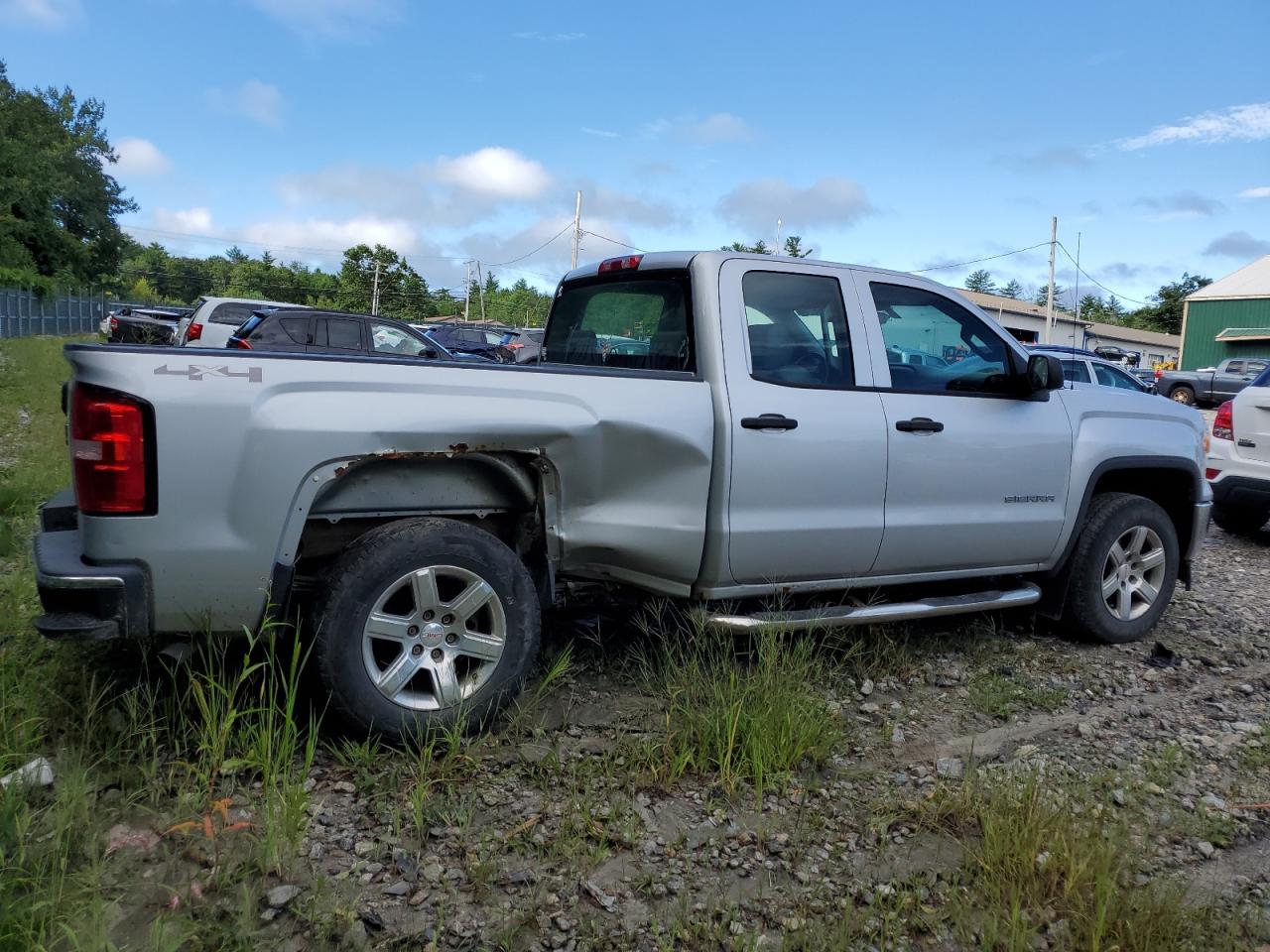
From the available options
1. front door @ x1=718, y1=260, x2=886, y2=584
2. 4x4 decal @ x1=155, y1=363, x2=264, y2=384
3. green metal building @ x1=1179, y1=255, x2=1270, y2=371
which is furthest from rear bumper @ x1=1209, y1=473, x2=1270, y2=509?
green metal building @ x1=1179, y1=255, x2=1270, y2=371

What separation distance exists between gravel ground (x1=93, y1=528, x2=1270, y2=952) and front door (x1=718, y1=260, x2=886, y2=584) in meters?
0.72

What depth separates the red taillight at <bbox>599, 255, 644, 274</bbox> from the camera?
4738mm

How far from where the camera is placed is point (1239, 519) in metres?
9.15

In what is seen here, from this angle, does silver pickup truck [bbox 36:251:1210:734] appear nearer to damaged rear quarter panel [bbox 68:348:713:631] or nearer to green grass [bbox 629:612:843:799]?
damaged rear quarter panel [bbox 68:348:713:631]

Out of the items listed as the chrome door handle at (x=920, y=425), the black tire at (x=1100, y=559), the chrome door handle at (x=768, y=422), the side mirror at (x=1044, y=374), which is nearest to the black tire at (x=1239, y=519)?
the black tire at (x=1100, y=559)

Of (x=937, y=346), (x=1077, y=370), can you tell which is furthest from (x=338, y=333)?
(x=937, y=346)

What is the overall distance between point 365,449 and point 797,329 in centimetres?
203

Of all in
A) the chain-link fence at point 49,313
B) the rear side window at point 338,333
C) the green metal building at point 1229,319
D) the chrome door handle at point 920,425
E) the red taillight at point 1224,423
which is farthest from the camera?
the green metal building at point 1229,319

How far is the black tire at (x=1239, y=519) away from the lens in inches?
348

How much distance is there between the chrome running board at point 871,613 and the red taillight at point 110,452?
2.16 metres

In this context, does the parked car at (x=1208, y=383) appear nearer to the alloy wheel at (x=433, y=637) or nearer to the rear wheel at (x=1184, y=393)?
the rear wheel at (x=1184, y=393)

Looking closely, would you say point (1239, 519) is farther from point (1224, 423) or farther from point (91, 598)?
point (91, 598)

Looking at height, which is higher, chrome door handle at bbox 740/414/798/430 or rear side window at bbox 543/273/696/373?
rear side window at bbox 543/273/696/373

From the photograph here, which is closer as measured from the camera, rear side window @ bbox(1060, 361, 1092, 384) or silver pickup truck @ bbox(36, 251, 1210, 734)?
silver pickup truck @ bbox(36, 251, 1210, 734)
